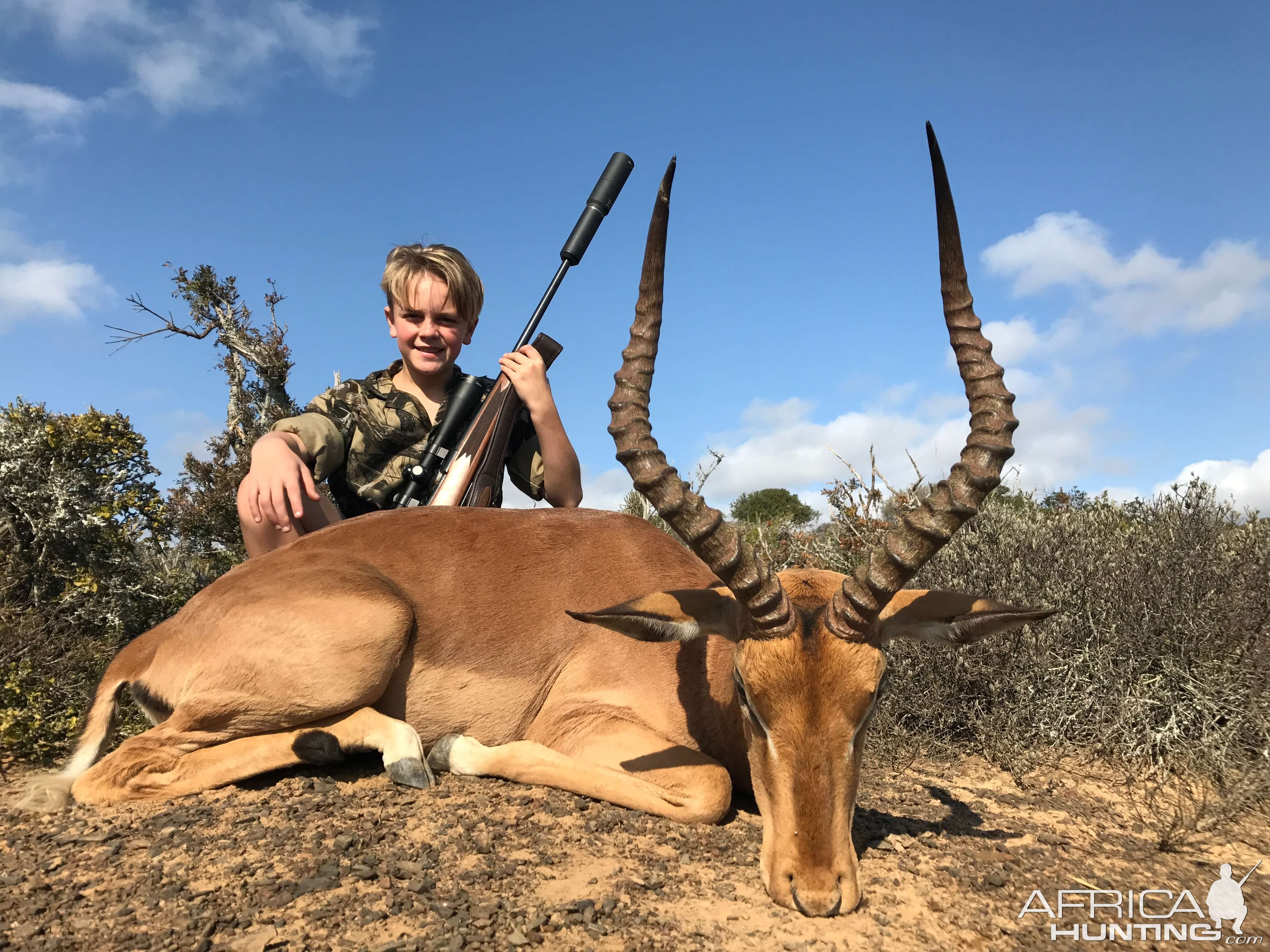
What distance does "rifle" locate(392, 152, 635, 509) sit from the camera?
677cm

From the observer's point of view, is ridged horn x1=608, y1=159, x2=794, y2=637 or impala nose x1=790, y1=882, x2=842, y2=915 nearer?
impala nose x1=790, y1=882, x2=842, y2=915

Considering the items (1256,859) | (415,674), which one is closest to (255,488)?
(415,674)

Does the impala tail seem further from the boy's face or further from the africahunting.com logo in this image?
the africahunting.com logo

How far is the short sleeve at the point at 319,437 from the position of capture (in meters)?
6.75

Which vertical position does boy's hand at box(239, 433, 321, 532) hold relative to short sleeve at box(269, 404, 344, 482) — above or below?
below

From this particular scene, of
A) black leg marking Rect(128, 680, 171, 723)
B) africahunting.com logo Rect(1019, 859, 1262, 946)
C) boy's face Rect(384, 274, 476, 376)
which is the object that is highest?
boy's face Rect(384, 274, 476, 376)

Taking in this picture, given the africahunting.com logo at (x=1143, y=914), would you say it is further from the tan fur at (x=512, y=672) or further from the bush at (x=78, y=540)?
the bush at (x=78, y=540)

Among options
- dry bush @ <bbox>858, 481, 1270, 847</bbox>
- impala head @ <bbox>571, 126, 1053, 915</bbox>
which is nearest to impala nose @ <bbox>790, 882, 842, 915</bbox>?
impala head @ <bbox>571, 126, 1053, 915</bbox>

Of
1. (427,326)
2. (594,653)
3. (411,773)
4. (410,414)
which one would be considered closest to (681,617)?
(594,653)

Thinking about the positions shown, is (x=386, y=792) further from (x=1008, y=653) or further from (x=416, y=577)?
(x=1008, y=653)

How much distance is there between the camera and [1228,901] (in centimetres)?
360

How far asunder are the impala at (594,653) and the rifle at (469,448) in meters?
1.23

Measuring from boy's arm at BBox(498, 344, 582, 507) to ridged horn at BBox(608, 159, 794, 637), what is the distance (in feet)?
9.96

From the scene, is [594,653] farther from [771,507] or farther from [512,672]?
[771,507]
